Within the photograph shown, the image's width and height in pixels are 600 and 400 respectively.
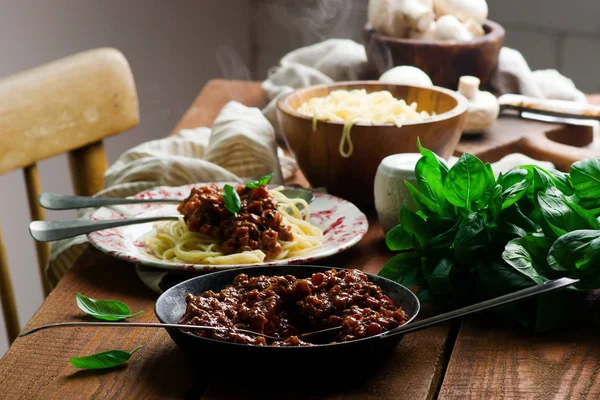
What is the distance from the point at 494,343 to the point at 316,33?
6.02ft

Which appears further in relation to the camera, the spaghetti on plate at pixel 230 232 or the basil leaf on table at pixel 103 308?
the spaghetti on plate at pixel 230 232

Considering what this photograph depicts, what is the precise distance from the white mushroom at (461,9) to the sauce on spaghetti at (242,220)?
3.31 feet

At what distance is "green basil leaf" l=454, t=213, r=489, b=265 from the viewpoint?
3.12 ft

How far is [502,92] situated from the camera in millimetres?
2043

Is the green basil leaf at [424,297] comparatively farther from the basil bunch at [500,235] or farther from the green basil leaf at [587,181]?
the green basil leaf at [587,181]

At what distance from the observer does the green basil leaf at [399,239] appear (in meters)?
1.04

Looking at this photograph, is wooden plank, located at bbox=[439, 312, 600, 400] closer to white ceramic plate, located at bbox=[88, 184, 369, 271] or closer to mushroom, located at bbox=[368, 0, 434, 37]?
white ceramic plate, located at bbox=[88, 184, 369, 271]

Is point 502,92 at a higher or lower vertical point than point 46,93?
lower

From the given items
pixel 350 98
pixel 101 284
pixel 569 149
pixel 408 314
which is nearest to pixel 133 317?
pixel 101 284

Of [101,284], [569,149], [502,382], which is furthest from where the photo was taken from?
[569,149]

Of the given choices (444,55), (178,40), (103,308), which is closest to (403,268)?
(103,308)

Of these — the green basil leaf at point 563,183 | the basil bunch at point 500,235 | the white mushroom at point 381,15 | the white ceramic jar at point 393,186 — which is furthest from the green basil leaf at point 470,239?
the white mushroom at point 381,15

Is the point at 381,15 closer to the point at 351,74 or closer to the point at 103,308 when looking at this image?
the point at 351,74

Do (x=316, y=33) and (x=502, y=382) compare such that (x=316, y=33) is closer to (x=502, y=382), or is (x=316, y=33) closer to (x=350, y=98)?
(x=350, y=98)
